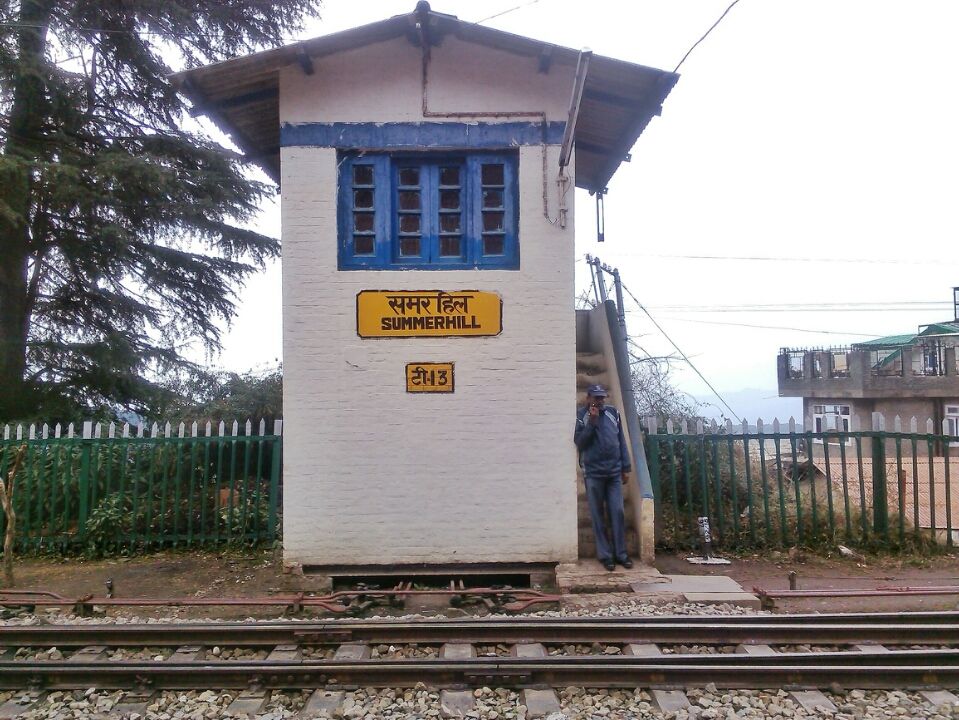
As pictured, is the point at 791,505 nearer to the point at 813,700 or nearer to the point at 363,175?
the point at 813,700

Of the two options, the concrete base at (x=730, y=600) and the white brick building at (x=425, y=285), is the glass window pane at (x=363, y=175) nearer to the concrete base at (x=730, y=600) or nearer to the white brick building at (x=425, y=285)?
the white brick building at (x=425, y=285)

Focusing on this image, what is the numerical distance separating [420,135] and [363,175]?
82cm

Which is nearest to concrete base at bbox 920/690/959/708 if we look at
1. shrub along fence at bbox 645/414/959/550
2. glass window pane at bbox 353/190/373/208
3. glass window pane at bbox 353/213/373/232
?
shrub along fence at bbox 645/414/959/550

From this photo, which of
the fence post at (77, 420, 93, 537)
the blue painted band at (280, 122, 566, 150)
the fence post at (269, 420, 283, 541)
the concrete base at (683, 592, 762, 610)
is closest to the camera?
the concrete base at (683, 592, 762, 610)

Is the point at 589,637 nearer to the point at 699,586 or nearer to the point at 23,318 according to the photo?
the point at 699,586

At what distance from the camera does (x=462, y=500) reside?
7.93m

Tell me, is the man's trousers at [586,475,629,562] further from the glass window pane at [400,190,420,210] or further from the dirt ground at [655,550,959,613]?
the glass window pane at [400,190,420,210]

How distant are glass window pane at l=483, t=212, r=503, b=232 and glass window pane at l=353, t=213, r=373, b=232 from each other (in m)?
1.35

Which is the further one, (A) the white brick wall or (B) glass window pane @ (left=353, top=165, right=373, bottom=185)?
(B) glass window pane @ (left=353, top=165, right=373, bottom=185)

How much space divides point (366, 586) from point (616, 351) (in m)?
4.53

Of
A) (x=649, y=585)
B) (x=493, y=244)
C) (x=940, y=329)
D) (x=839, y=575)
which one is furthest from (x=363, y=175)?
(x=940, y=329)

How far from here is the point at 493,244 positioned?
8.20 metres

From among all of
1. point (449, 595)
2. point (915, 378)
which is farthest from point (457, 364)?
point (915, 378)

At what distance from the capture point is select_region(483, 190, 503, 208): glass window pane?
822cm
